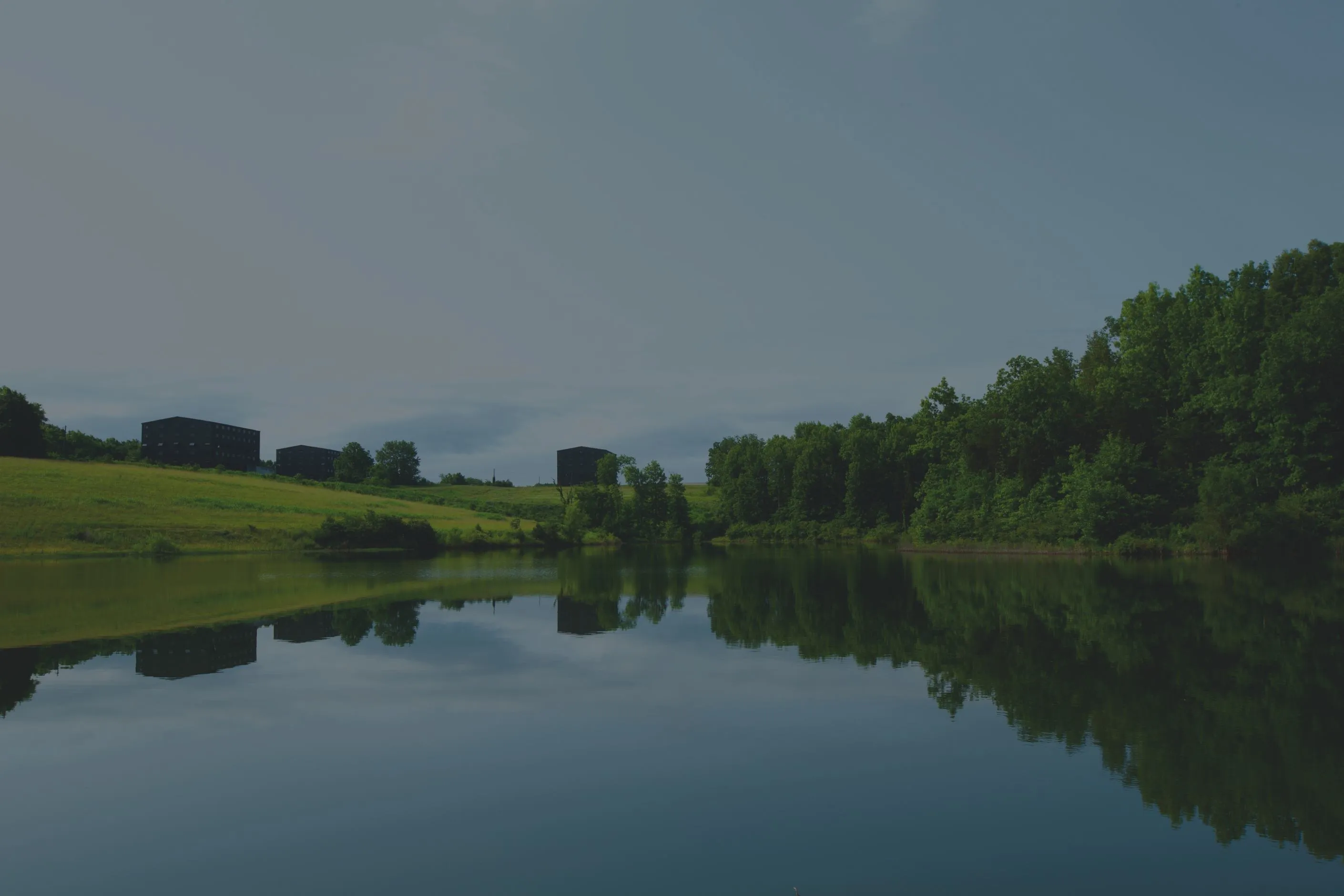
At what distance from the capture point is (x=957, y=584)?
105 ft

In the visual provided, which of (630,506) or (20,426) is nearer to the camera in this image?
(20,426)

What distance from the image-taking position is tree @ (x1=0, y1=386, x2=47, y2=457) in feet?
257

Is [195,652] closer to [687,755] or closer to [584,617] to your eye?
[584,617]

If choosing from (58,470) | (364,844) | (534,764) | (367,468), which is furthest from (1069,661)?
(367,468)

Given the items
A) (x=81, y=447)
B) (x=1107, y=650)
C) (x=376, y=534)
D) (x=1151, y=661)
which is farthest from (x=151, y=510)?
(x=1151, y=661)

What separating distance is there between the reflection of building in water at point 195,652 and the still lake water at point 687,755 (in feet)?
0.38

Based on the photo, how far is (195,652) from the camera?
60.4ft

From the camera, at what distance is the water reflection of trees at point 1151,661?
8.68 metres

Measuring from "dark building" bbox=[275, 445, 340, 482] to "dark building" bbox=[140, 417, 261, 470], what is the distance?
64.0 feet

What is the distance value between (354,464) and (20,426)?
57462 mm

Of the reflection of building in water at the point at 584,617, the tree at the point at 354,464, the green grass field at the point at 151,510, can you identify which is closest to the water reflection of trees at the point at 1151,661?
the reflection of building in water at the point at 584,617

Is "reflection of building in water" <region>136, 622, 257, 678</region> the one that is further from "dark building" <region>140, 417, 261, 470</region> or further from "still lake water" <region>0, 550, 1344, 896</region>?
"dark building" <region>140, 417, 261, 470</region>

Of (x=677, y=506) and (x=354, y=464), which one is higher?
(x=354, y=464)

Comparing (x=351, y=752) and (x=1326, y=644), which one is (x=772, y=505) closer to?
(x=1326, y=644)
